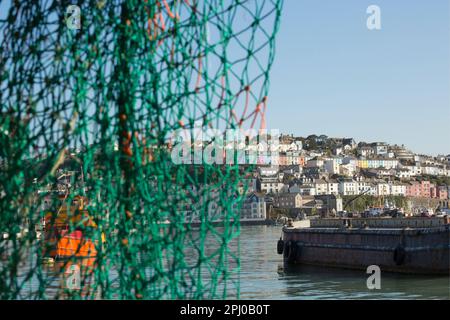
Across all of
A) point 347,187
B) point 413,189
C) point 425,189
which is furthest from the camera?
point 425,189

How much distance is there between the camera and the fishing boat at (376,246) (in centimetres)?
2805

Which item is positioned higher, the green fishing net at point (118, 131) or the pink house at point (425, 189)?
the pink house at point (425, 189)

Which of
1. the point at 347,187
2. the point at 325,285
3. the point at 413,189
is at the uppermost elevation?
the point at 347,187

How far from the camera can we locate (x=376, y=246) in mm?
31609

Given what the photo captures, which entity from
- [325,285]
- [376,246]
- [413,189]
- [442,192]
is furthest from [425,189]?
[325,285]

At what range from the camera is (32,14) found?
5523 mm

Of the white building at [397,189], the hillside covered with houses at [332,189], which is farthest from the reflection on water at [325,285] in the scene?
the white building at [397,189]

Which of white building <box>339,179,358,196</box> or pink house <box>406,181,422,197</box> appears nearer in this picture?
white building <box>339,179,358,196</box>

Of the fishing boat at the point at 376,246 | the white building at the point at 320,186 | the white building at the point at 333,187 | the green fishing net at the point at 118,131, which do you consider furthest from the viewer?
the white building at the point at 333,187

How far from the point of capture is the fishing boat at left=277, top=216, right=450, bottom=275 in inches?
1104

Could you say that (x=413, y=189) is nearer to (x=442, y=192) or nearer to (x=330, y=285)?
(x=442, y=192)

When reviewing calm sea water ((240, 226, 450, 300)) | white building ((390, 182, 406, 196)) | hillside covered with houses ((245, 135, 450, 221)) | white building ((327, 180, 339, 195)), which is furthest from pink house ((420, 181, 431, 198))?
calm sea water ((240, 226, 450, 300))

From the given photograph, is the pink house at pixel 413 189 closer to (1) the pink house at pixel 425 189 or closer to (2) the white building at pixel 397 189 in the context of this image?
(1) the pink house at pixel 425 189

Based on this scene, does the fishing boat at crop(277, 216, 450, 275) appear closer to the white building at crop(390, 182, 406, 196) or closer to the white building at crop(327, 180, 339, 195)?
the white building at crop(327, 180, 339, 195)
